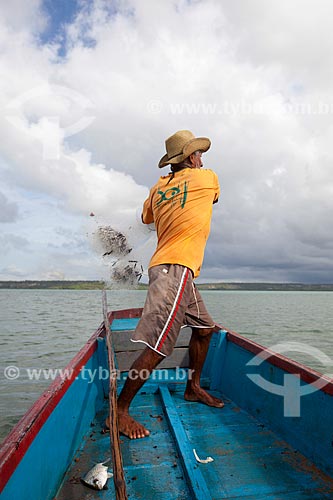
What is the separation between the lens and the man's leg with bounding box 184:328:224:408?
3.22 meters

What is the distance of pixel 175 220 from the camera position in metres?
2.79

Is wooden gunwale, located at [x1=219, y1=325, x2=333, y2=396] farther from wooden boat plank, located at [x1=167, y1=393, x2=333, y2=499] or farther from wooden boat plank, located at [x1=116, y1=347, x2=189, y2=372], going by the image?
wooden boat plank, located at [x1=116, y1=347, x2=189, y2=372]

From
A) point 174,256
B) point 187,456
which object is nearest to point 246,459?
point 187,456

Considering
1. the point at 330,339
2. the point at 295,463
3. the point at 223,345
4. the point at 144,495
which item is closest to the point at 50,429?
the point at 144,495

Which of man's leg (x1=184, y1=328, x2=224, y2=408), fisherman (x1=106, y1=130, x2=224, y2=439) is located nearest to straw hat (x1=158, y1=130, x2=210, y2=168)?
fisherman (x1=106, y1=130, x2=224, y2=439)

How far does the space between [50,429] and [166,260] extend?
4.52 ft

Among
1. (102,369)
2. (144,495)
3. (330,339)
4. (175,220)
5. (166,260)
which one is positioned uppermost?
(175,220)

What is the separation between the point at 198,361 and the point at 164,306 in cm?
93

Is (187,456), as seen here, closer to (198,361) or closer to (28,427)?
(198,361)

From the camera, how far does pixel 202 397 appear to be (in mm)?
3324

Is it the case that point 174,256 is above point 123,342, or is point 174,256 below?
above

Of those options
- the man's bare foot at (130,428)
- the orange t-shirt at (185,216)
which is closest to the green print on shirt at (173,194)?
the orange t-shirt at (185,216)

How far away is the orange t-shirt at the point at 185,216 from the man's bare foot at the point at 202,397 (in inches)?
49.4

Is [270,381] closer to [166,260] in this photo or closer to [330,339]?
[166,260]
